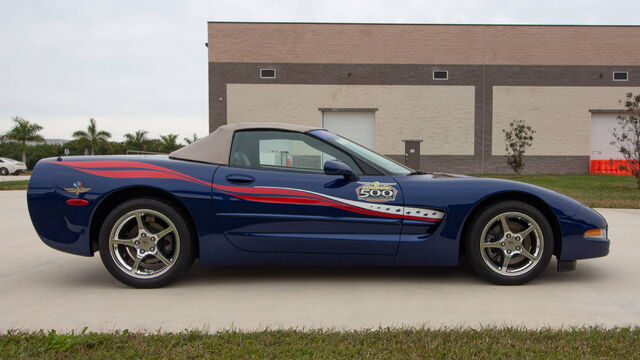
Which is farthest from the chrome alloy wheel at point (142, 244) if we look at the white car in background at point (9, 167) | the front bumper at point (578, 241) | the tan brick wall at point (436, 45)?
the white car in background at point (9, 167)

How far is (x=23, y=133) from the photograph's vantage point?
47.2 meters

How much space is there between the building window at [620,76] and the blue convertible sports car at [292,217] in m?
30.2

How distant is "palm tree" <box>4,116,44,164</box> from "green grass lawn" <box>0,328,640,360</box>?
172ft

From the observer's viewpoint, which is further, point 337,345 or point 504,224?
point 504,224

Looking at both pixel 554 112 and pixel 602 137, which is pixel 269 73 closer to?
pixel 554 112

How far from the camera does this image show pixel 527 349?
7.87ft

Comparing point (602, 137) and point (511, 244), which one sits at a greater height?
point (602, 137)

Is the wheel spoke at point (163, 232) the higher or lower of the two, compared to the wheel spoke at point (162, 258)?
higher

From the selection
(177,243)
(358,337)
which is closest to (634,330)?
(358,337)

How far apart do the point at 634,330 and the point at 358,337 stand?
158cm

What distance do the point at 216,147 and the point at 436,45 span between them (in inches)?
1069

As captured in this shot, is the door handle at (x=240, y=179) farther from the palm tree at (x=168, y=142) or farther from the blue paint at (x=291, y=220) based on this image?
the palm tree at (x=168, y=142)

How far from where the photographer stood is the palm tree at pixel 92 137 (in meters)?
50.2

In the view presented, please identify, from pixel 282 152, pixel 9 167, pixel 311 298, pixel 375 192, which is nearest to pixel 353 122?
pixel 9 167
